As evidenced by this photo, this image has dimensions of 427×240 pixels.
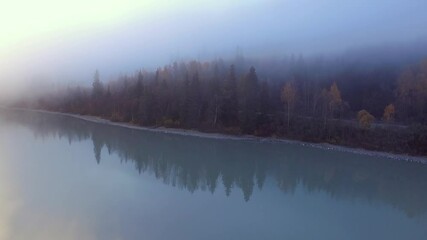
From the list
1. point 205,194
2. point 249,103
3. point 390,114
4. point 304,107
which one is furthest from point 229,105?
point 205,194

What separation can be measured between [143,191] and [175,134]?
850 inches

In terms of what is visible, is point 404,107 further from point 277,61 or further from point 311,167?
point 277,61

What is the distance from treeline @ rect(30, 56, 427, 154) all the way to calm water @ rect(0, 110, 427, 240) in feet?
13.6

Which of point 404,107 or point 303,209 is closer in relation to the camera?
point 303,209

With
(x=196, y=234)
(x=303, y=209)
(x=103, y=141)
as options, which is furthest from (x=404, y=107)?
(x=196, y=234)

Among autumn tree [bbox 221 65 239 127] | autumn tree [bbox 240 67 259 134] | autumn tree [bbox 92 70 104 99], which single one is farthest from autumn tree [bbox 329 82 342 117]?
autumn tree [bbox 92 70 104 99]

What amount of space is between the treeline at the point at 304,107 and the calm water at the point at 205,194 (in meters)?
4.15

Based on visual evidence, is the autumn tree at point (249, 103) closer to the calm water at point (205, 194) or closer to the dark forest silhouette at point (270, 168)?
the dark forest silhouette at point (270, 168)

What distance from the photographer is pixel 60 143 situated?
108ft

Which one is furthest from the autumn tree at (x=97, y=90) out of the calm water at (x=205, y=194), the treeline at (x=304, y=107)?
the calm water at (x=205, y=194)

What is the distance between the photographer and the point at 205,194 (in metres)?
16.8

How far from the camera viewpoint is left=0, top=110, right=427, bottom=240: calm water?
12133mm

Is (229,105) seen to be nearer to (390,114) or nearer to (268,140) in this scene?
(268,140)

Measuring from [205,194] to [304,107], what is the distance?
84.7 ft
